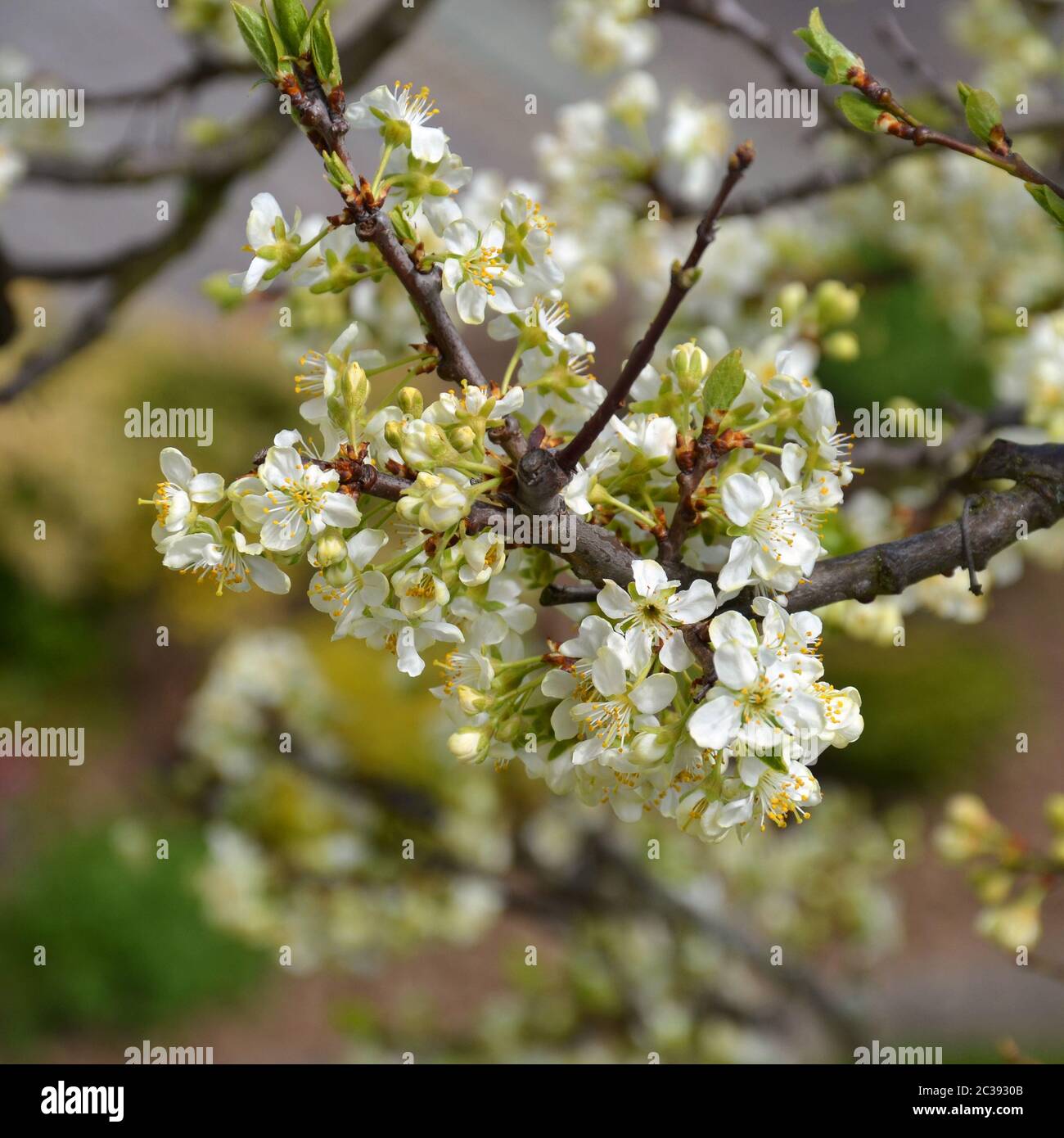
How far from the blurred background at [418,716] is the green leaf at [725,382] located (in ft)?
1.52

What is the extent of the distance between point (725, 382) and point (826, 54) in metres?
0.26

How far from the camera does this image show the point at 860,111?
31.7 inches

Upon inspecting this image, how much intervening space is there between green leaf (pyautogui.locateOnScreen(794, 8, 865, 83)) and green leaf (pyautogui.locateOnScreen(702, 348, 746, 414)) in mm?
230

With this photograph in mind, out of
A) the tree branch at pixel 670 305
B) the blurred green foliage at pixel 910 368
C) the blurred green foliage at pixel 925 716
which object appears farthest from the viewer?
the blurred green foliage at pixel 910 368

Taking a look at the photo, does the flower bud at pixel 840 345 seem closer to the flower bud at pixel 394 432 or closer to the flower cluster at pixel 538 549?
the flower cluster at pixel 538 549

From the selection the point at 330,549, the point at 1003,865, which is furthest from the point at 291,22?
the point at 1003,865

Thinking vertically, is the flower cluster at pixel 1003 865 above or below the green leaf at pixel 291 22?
below

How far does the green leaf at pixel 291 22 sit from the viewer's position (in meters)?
0.68

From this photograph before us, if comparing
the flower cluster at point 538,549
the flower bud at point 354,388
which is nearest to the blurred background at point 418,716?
the flower cluster at point 538,549

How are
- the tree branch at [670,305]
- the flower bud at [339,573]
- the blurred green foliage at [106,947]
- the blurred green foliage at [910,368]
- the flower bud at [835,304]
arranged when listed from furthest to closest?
the blurred green foliage at [910,368] < the blurred green foliage at [106,947] < the flower bud at [835,304] < the flower bud at [339,573] < the tree branch at [670,305]

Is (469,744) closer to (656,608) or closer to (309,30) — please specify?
(656,608)

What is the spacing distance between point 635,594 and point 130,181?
4.51ft

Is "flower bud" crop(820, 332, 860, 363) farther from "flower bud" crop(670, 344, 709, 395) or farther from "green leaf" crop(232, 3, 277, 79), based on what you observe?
"green leaf" crop(232, 3, 277, 79)

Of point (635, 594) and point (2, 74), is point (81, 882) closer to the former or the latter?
point (2, 74)
